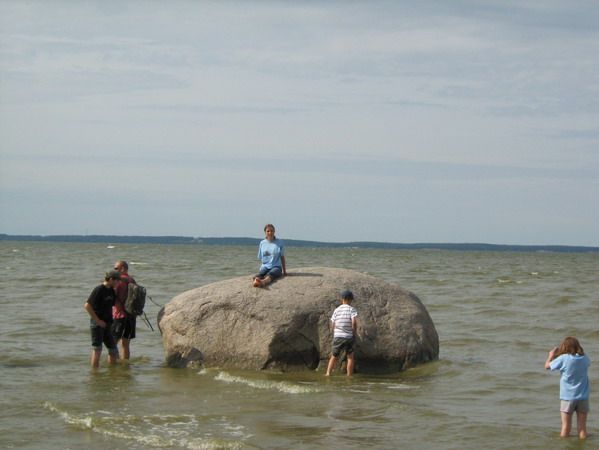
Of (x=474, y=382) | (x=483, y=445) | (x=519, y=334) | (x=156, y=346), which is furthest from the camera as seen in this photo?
(x=519, y=334)

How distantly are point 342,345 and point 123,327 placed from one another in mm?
3731

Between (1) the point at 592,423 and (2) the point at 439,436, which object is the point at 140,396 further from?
(1) the point at 592,423

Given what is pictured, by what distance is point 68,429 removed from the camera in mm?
8602

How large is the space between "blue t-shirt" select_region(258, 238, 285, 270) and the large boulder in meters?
0.31

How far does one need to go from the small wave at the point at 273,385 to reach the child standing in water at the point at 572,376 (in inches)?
137

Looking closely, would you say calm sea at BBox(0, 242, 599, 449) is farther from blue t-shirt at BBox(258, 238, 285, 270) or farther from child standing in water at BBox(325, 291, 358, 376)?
blue t-shirt at BBox(258, 238, 285, 270)

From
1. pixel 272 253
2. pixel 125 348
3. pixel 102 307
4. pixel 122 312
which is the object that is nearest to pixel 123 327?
pixel 122 312

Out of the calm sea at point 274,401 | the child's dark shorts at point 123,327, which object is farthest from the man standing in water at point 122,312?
the calm sea at point 274,401

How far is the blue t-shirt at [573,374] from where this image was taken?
325 inches

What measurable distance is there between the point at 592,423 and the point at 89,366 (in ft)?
25.8

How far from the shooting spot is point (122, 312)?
12.6 meters

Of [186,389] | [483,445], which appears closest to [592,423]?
[483,445]

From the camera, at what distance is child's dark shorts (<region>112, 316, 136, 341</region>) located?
41.8 ft

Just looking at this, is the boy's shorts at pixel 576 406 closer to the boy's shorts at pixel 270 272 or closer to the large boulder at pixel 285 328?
the large boulder at pixel 285 328
